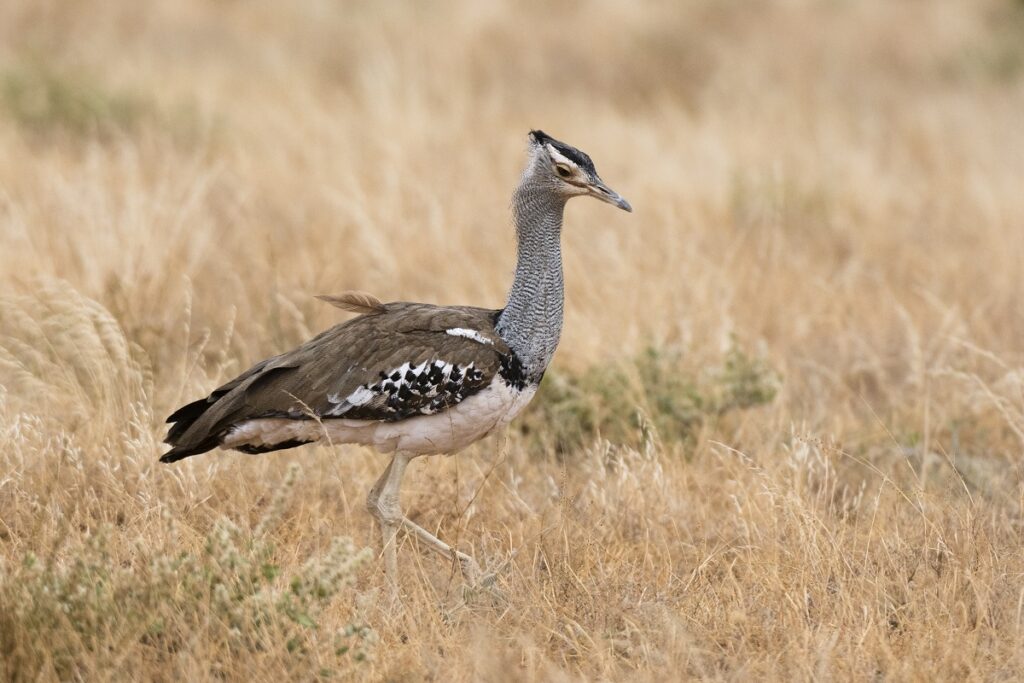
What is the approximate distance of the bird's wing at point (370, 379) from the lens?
404 cm

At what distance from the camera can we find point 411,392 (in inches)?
160

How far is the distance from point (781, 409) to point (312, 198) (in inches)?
136

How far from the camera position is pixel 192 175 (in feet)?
25.6

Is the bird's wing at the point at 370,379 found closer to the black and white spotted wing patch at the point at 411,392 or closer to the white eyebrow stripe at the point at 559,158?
the black and white spotted wing patch at the point at 411,392

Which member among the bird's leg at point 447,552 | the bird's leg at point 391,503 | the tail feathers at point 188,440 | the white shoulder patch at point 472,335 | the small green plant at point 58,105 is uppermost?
the small green plant at point 58,105

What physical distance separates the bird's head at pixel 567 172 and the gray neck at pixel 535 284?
0.13 feet

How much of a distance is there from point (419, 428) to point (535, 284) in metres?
0.58

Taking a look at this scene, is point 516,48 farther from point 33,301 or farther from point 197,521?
point 197,521

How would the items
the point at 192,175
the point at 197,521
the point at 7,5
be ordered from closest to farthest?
the point at 197,521 → the point at 192,175 → the point at 7,5

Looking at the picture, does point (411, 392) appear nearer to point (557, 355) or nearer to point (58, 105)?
point (557, 355)

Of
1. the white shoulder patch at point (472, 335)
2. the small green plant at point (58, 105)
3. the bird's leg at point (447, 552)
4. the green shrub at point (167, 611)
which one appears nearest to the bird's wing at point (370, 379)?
the white shoulder patch at point (472, 335)

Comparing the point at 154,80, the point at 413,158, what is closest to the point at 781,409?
the point at 413,158

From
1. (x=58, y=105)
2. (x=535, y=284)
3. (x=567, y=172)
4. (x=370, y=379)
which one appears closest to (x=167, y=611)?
(x=370, y=379)

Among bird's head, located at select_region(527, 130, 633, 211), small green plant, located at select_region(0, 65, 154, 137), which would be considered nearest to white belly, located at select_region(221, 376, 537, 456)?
bird's head, located at select_region(527, 130, 633, 211)
